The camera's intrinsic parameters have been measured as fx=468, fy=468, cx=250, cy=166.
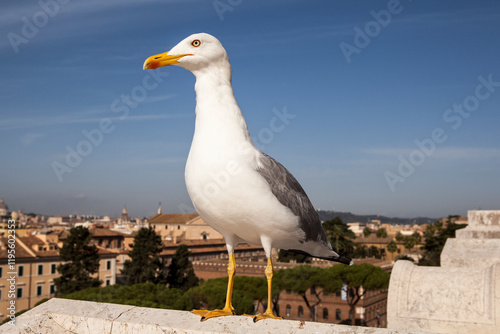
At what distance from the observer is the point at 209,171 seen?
320 cm

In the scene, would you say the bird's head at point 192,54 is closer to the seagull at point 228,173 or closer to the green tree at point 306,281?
the seagull at point 228,173

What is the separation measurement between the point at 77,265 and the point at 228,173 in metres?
34.5

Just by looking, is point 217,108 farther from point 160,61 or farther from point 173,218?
point 173,218

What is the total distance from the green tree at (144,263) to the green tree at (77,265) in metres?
3.86

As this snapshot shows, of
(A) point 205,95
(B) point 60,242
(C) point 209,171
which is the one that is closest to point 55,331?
(C) point 209,171

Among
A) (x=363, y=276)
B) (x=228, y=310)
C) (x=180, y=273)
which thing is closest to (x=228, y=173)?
(x=228, y=310)

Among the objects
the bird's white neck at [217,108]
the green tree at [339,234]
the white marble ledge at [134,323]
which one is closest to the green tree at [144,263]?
the green tree at [339,234]

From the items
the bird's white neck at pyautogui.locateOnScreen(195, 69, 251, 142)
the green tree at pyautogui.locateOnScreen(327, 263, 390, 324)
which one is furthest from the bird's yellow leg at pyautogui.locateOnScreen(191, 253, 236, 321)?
the green tree at pyautogui.locateOnScreen(327, 263, 390, 324)

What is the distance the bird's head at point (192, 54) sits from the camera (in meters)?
3.39

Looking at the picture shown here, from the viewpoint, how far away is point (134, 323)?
351 cm

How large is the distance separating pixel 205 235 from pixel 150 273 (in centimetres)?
4750

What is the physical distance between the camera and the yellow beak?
340cm

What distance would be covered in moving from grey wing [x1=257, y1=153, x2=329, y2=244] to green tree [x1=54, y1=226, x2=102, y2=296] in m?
33.2

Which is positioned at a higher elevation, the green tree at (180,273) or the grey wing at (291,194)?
the grey wing at (291,194)
